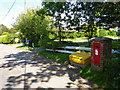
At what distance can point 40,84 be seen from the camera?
142 inches

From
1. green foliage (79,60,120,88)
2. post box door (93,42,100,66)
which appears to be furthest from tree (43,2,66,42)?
green foliage (79,60,120,88)

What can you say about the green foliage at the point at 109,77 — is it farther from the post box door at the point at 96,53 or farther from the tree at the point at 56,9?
the tree at the point at 56,9

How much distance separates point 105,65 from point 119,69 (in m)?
0.53

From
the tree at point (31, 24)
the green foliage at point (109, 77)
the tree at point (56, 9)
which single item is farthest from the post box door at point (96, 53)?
the tree at point (31, 24)

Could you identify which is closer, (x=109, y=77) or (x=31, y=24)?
(x=109, y=77)

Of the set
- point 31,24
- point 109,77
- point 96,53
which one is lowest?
point 109,77

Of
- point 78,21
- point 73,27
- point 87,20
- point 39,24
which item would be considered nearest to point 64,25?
point 73,27

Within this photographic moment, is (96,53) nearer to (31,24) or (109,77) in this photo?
(109,77)

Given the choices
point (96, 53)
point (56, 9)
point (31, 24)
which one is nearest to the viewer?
point (96, 53)

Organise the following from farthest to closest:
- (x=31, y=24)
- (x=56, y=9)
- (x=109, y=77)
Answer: (x=31, y=24) → (x=56, y=9) → (x=109, y=77)

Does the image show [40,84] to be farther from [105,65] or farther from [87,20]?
[87,20]

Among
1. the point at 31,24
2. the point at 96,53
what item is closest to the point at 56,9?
the point at 96,53

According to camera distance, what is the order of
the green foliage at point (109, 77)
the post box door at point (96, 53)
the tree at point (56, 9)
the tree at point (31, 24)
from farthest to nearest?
the tree at point (31, 24)
the tree at point (56, 9)
the post box door at point (96, 53)
the green foliage at point (109, 77)

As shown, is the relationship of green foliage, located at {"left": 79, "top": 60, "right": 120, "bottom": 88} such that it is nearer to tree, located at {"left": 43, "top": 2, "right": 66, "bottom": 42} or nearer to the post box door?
the post box door
